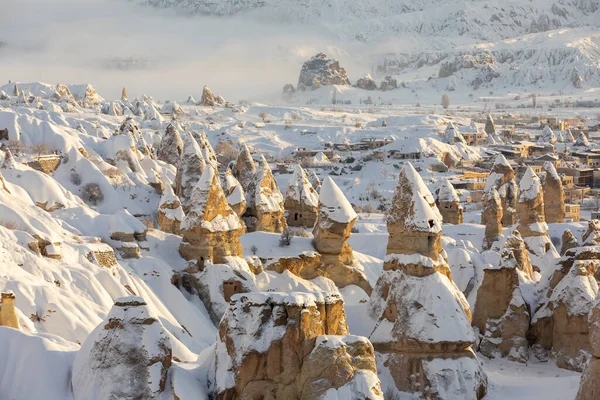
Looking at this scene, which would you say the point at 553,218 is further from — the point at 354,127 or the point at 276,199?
the point at 354,127

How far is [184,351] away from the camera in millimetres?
23750

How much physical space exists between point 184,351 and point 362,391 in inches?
295

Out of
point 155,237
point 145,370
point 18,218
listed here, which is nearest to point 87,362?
point 145,370

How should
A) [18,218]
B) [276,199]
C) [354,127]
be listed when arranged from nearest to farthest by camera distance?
[18,218] < [276,199] < [354,127]

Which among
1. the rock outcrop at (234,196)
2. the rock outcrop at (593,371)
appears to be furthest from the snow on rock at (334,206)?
the rock outcrop at (593,371)

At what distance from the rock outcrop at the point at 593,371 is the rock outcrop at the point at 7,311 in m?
12.4

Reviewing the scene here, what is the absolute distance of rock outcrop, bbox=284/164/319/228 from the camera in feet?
138

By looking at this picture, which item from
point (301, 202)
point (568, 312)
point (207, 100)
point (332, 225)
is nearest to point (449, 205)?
point (301, 202)

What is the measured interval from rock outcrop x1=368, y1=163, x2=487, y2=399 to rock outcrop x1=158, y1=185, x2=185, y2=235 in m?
12.7

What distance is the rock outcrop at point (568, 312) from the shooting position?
28.6 metres

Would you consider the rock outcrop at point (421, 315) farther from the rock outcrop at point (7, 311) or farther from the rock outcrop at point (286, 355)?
the rock outcrop at point (7, 311)

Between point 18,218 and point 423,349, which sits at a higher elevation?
point 18,218

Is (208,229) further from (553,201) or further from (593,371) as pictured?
(553,201)

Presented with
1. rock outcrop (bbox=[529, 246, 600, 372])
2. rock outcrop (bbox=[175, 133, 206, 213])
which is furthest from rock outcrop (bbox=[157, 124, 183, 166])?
rock outcrop (bbox=[529, 246, 600, 372])
